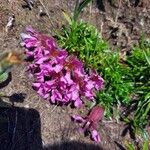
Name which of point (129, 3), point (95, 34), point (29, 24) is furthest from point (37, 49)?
point (129, 3)

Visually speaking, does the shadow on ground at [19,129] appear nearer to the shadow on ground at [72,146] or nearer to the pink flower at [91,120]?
the shadow on ground at [72,146]

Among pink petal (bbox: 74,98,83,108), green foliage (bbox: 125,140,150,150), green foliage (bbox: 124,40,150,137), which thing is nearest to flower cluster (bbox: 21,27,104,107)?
pink petal (bbox: 74,98,83,108)

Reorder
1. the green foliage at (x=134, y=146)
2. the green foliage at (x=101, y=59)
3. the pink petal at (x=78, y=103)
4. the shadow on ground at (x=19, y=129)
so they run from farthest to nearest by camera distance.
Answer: the green foliage at (x=101, y=59) < the pink petal at (x=78, y=103) < the green foliage at (x=134, y=146) < the shadow on ground at (x=19, y=129)

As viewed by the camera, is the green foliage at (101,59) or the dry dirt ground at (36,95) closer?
the dry dirt ground at (36,95)

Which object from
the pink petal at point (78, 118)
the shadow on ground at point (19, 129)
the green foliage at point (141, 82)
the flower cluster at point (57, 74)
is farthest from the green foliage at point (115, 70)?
the shadow on ground at point (19, 129)

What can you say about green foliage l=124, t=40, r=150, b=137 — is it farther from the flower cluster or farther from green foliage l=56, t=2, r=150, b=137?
the flower cluster

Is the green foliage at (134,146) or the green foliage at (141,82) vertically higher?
the green foliage at (141,82)
